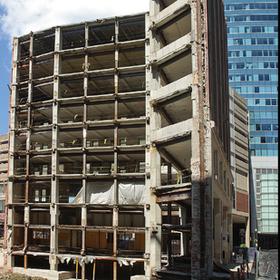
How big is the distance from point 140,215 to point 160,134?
53.3ft

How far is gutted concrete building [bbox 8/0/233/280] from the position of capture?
4200 centimetres

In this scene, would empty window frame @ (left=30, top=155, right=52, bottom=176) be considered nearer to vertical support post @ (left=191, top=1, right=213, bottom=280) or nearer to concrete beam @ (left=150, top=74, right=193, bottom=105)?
concrete beam @ (left=150, top=74, right=193, bottom=105)

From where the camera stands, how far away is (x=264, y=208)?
365 feet

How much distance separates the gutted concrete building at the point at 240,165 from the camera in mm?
88062

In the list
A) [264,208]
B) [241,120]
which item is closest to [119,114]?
[241,120]

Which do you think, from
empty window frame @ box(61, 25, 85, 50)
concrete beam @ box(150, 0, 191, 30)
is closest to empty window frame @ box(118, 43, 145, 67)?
concrete beam @ box(150, 0, 191, 30)

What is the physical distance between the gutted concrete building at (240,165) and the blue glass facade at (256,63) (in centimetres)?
3106

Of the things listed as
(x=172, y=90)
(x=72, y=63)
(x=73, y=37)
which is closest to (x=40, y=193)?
(x=72, y=63)

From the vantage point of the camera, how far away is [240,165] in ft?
301

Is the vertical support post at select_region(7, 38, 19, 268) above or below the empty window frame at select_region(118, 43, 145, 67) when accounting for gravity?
below

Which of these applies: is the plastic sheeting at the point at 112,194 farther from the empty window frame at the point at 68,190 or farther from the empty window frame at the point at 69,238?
the empty window frame at the point at 69,238

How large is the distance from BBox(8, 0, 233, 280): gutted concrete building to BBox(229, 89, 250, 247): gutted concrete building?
3322 centimetres

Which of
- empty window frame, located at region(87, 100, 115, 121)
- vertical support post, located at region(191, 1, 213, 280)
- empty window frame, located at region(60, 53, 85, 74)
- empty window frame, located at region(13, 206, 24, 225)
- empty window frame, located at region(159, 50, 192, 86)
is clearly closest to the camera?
vertical support post, located at region(191, 1, 213, 280)

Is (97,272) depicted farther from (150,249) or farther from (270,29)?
(270,29)
